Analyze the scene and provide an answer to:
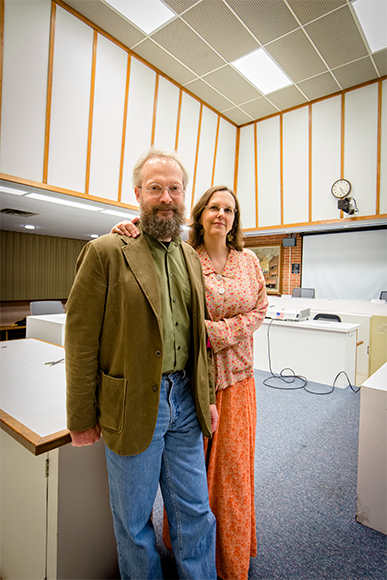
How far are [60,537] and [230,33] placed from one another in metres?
4.84

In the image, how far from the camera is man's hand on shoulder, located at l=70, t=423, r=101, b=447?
975mm

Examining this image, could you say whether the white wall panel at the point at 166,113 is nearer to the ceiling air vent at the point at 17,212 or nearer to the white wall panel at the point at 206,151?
the white wall panel at the point at 206,151

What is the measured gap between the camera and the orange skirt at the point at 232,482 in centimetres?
130

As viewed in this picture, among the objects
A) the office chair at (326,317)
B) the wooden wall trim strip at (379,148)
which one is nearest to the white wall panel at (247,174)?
the wooden wall trim strip at (379,148)

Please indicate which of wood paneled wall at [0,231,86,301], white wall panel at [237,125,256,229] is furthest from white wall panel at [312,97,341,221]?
wood paneled wall at [0,231,86,301]

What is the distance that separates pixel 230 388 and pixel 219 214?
77 cm

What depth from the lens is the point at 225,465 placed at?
1318 millimetres

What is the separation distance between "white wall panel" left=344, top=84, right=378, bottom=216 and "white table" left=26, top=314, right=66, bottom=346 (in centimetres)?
474

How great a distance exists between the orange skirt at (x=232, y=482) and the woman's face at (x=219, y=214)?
2.30ft

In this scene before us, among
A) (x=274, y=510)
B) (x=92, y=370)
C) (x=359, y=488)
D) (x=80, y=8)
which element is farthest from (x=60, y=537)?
(x=80, y=8)

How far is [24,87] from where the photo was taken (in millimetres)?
3158

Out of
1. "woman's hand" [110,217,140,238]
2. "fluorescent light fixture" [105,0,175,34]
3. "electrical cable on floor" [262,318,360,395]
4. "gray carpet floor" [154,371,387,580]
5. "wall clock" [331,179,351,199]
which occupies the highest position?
"fluorescent light fixture" [105,0,175,34]

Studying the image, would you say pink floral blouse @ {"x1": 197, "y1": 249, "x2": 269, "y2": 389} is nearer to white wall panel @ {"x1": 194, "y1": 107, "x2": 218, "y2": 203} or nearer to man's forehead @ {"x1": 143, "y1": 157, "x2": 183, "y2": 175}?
man's forehead @ {"x1": 143, "y1": 157, "x2": 183, "y2": 175}

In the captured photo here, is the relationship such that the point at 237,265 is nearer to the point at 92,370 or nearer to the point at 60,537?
the point at 92,370
